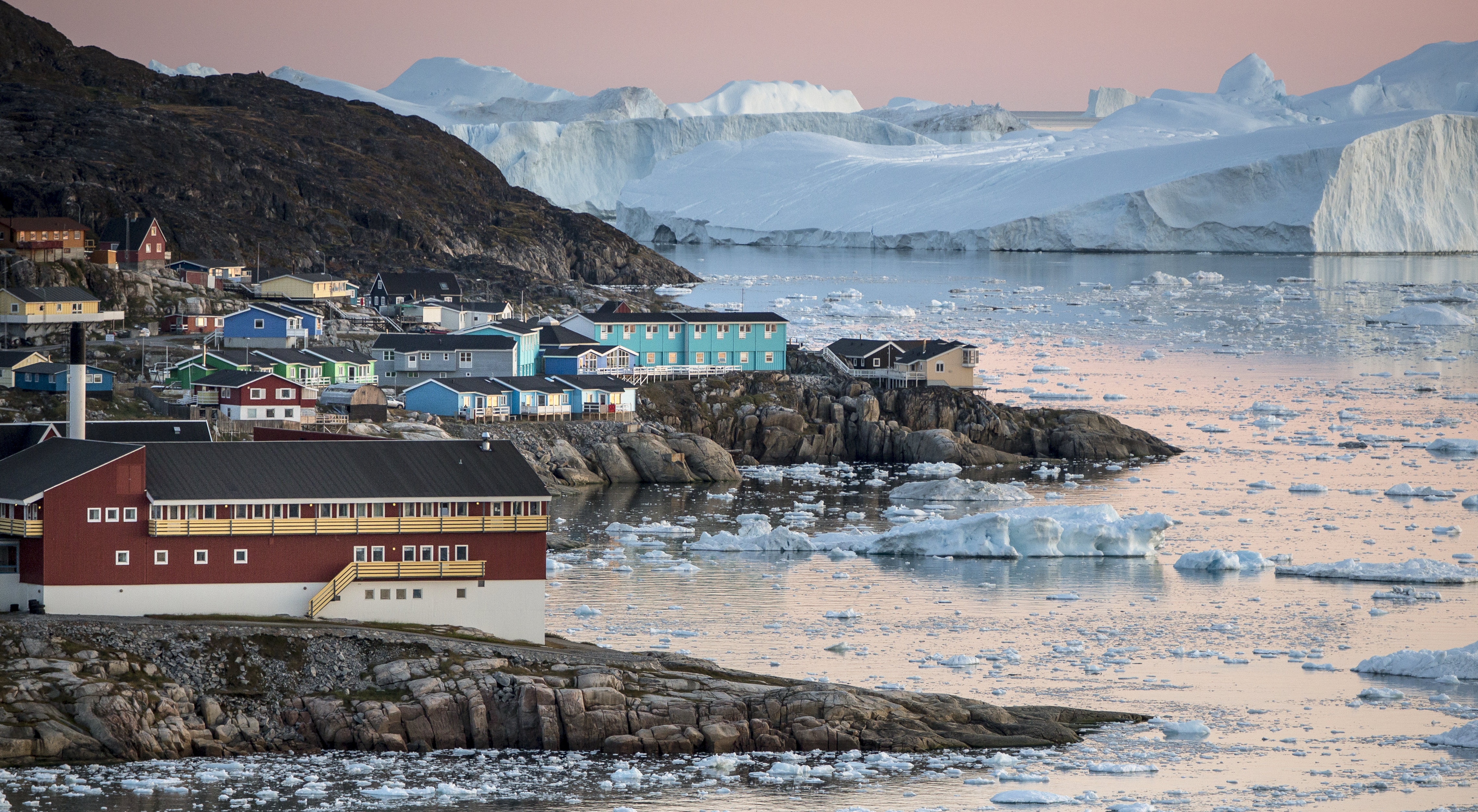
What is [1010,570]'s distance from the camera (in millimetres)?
33188

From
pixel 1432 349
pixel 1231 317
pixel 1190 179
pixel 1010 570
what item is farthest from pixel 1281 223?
pixel 1010 570

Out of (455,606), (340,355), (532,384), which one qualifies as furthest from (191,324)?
(455,606)

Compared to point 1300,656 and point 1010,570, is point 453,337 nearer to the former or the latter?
point 1010,570

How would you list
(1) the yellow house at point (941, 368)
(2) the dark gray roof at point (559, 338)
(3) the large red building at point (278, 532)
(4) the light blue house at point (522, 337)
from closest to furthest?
1. (3) the large red building at point (278, 532)
2. (4) the light blue house at point (522, 337)
3. (2) the dark gray roof at point (559, 338)
4. (1) the yellow house at point (941, 368)

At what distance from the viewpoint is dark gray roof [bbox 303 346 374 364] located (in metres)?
45.8

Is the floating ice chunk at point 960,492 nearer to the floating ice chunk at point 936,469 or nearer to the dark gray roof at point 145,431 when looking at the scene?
the floating ice chunk at point 936,469

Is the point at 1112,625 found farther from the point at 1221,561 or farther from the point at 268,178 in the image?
the point at 268,178

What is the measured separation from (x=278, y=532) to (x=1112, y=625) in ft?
43.1

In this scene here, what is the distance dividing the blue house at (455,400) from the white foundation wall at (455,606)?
873 inches

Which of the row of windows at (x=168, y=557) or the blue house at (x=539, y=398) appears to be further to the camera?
the blue house at (x=539, y=398)

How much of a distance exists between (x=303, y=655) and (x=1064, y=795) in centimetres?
836

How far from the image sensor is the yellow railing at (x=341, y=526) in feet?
70.4

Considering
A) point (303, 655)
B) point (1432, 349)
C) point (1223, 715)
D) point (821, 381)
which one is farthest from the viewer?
Answer: point (1432, 349)

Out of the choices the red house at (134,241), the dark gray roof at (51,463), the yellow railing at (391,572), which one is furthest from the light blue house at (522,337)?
the yellow railing at (391,572)
